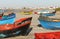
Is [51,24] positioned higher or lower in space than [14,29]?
lower

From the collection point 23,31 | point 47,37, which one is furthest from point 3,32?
point 47,37

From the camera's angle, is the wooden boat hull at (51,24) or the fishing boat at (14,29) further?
the wooden boat hull at (51,24)

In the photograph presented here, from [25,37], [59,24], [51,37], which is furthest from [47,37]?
[59,24]

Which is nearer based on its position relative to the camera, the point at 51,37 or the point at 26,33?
the point at 51,37

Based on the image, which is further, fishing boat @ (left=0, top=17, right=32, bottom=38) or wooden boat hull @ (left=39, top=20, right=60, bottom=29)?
wooden boat hull @ (left=39, top=20, right=60, bottom=29)

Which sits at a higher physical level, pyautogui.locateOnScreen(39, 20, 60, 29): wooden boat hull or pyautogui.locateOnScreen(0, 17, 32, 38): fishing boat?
pyautogui.locateOnScreen(0, 17, 32, 38): fishing boat

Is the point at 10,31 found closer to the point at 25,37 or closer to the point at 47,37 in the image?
the point at 25,37

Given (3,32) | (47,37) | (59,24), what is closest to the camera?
(47,37)

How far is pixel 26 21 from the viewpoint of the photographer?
51.2 ft

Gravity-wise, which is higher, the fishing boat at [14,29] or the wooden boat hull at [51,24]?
the fishing boat at [14,29]

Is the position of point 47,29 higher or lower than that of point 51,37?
lower

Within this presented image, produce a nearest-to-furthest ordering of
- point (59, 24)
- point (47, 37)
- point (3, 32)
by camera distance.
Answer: point (47, 37), point (3, 32), point (59, 24)

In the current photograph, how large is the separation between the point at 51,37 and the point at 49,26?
775 centimetres

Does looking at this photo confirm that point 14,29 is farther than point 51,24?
No
